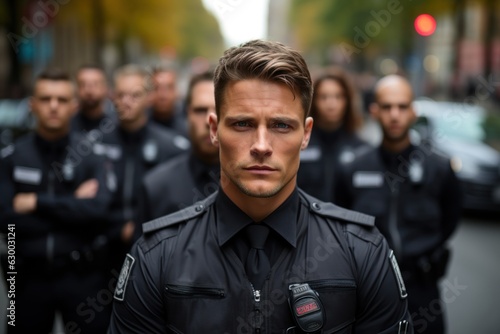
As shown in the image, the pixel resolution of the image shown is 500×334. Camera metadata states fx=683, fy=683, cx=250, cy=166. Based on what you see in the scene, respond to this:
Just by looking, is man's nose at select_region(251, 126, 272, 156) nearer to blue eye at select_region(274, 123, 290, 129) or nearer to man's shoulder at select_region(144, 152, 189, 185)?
blue eye at select_region(274, 123, 290, 129)

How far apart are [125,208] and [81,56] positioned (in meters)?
40.6

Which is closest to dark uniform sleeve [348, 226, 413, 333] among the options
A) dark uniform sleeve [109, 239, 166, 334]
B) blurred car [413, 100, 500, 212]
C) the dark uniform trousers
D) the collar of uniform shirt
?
the dark uniform trousers

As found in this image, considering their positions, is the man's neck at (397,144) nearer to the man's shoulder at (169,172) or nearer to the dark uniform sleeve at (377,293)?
the man's shoulder at (169,172)

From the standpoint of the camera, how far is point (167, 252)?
2.43 metres

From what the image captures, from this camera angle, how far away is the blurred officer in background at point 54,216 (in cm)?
455

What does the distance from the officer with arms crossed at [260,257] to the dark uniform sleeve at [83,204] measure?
7.66ft

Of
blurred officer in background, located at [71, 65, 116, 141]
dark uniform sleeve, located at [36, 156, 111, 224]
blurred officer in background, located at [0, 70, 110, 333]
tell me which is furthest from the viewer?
blurred officer in background, located at [71, 65, 116, 141]

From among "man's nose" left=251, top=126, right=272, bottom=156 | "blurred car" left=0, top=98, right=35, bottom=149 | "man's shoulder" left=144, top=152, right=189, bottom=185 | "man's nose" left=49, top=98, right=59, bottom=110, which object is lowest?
"blurred car" left=0, top=98, right=35, bottom=149

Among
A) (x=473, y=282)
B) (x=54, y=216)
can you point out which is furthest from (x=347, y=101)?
(x=54, y=216)

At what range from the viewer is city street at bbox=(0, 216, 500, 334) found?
6641mm

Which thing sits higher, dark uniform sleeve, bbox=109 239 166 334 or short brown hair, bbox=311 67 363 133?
short brown hair, bbox=311 67 363 133

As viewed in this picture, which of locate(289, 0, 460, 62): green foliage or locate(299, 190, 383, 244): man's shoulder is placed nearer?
locate(299, 190, 383, 244): man's shoulder

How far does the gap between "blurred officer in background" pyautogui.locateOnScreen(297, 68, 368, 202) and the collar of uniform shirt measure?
12.2 ft

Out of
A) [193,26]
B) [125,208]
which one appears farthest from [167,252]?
[193,26]
